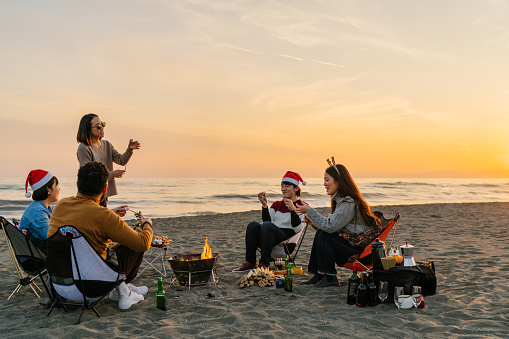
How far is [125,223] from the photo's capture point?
119 inches

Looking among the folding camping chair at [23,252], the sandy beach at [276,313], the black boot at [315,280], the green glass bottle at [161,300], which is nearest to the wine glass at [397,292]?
the sandy beach at [276,313]

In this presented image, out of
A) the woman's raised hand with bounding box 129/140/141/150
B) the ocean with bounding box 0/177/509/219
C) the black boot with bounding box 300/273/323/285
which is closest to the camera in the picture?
the black boot with bounding box 300/273/323/285

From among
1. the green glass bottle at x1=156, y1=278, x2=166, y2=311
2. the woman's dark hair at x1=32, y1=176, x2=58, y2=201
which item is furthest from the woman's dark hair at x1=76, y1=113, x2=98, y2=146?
the green glass bottle at x1=156, y1=278, x2=166, y2=311

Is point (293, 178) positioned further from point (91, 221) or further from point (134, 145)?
point (91, 221)

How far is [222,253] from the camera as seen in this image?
6.27m

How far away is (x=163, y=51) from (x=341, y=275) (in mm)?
7768

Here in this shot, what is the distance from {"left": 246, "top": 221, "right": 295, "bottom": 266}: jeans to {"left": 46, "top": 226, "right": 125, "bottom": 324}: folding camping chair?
1908 millimetres

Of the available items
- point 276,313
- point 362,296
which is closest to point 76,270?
point 276,313

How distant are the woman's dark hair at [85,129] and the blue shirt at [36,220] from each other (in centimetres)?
81

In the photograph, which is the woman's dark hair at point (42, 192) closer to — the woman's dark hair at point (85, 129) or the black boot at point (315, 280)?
the woman's dark hair at point (85, 129)

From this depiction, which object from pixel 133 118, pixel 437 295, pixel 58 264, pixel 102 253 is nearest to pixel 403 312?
pixel 437 295

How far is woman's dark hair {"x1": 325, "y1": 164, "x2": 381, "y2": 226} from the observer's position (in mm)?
4062

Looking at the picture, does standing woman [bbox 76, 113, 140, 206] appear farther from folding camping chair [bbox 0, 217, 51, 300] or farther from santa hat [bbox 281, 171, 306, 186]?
santa hat [bbox 281, 171, 306, 186]

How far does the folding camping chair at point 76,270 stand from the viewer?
112 inches
